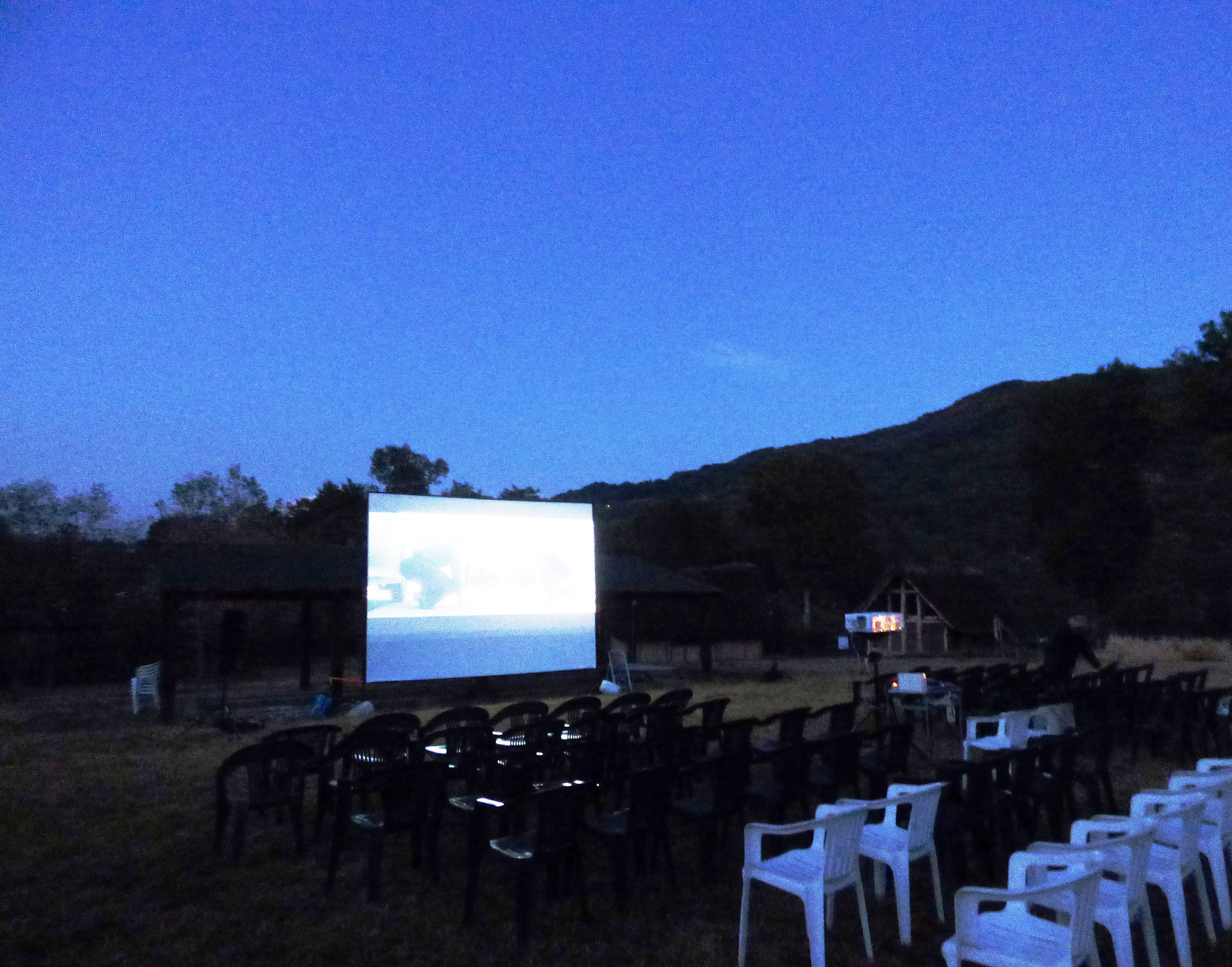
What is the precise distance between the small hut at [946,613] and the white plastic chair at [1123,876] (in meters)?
24.0

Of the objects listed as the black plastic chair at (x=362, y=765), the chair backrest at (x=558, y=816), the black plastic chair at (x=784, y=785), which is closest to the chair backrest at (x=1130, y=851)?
the black plastic chair at (x=784, y=785)

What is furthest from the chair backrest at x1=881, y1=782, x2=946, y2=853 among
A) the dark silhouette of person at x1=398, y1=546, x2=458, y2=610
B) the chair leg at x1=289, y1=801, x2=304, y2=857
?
the dark silhouette of person at x1=398, y1=546, x2=458, y2=610

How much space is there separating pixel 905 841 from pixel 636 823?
1.22 meters

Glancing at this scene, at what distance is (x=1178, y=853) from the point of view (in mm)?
3439

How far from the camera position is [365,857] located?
501 cm

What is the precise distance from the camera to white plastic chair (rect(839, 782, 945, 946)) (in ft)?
12.0

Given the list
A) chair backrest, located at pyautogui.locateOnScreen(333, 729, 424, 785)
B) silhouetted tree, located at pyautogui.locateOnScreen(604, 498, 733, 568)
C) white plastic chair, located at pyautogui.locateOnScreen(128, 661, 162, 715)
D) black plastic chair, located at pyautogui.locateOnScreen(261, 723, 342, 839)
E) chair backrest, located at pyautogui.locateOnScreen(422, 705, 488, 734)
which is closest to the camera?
chair backrest, located at pyautogui.locateOnScreen(333, 729, 424, 785)

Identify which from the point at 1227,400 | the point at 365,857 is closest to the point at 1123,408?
the point at 1227,400

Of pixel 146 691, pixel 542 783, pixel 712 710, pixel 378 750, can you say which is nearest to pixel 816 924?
pixel 542 783

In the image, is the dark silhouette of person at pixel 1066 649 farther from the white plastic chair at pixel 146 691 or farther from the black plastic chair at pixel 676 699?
the white plastic chair at pixel 146 691

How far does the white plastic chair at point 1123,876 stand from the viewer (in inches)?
113

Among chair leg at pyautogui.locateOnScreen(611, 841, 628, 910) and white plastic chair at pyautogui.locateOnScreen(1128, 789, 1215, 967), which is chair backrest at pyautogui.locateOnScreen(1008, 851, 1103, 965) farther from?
chair leg at pyautogui.locateOnScreen(611, 841, 628, 910)

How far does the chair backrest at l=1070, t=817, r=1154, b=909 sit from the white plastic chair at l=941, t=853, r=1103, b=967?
0.11 m

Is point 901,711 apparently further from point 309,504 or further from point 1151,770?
point 309,504
